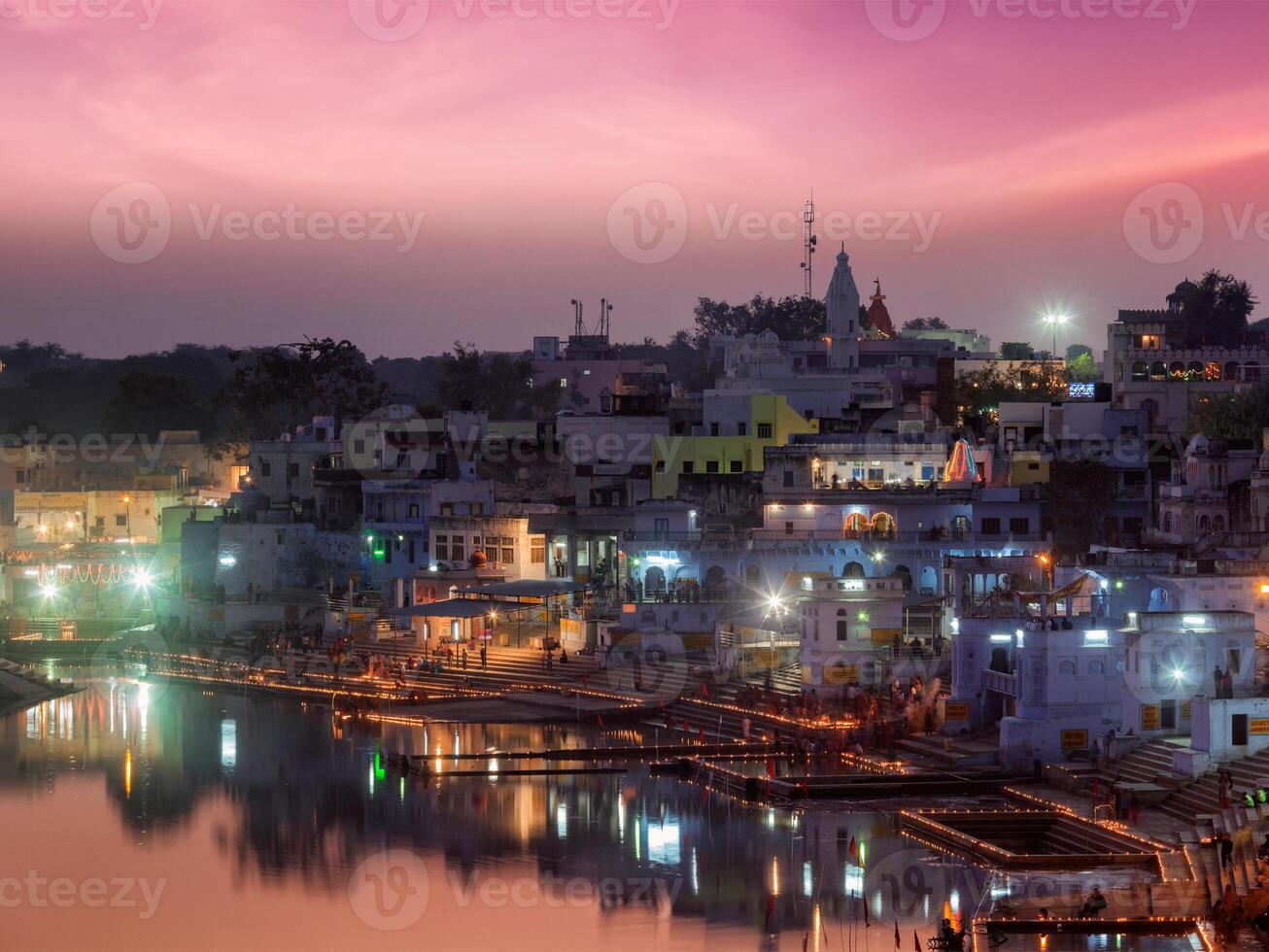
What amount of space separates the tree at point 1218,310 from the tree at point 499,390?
2534cm

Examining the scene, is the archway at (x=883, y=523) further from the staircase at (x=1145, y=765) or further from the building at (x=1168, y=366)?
the staircase at (x=1145, y=765)

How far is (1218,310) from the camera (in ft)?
251

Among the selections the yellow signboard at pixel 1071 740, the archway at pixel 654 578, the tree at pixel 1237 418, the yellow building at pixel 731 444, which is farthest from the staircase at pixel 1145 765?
the yellow building at pixel 731 444

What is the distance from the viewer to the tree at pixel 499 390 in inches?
3039

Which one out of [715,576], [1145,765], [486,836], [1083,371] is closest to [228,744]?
[486,836]

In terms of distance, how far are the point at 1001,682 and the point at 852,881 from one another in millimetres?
7847

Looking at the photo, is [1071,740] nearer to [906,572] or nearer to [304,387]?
[906,572]

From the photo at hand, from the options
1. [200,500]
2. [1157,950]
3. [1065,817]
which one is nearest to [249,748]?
[1065,817]

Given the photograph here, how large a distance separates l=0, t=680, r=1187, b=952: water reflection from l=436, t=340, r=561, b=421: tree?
37.9 meters

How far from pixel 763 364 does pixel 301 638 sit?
21.5 meters

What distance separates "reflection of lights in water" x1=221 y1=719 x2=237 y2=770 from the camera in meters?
36.4

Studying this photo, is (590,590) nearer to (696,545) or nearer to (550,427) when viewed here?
(696,545)

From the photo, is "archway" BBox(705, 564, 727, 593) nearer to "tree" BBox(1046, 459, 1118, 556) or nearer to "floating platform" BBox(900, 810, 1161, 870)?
"tree" BBox(1046, 459, 1118, 556)

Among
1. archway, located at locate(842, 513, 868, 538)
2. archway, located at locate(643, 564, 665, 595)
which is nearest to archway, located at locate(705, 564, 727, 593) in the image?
archway, located at locate(643, 564, 665, 595)
